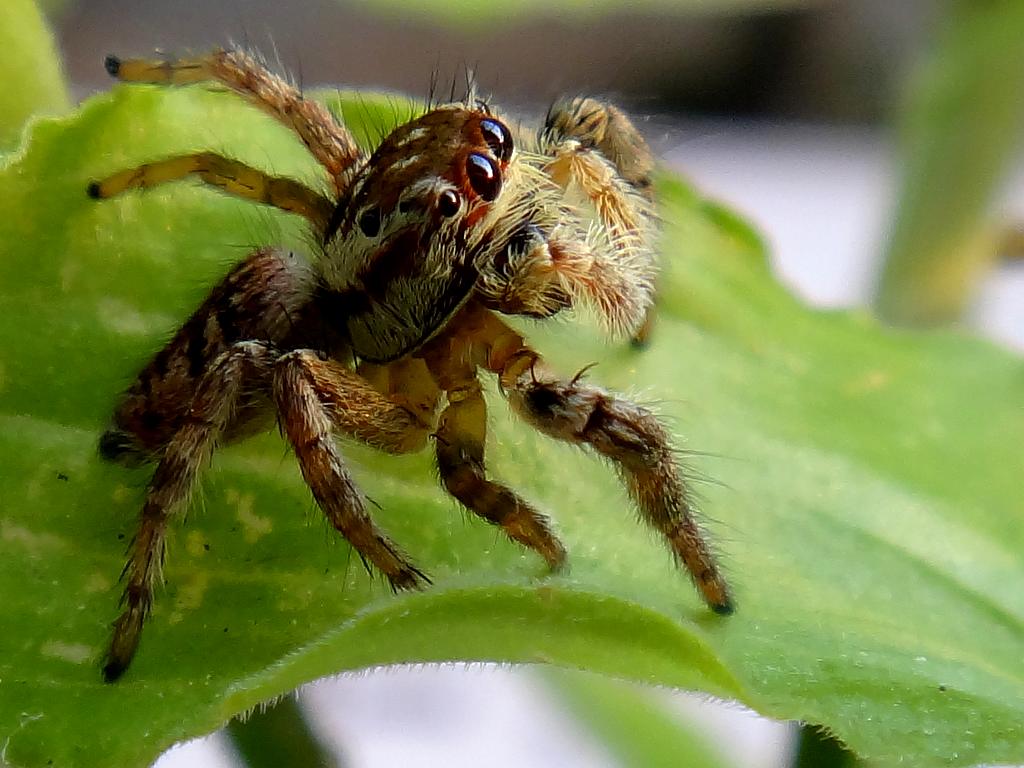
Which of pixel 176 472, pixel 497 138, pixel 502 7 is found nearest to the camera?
pixel 176 472

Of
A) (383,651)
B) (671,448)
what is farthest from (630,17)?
(383,651)

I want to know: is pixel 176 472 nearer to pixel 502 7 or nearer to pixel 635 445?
pixel 635 445

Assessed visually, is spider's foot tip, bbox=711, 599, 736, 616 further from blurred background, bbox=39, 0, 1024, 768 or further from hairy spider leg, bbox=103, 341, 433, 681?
blurred background, bbox=39, 0, 1024, 768

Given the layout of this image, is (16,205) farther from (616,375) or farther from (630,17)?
(630,17)

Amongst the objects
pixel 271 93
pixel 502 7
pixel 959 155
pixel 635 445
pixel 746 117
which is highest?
pixel 746 117

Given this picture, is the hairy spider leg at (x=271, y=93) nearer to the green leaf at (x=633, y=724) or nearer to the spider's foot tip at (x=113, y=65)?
the spider's foot tip at (x=113, y=65)

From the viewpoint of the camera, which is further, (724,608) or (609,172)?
(609,172)

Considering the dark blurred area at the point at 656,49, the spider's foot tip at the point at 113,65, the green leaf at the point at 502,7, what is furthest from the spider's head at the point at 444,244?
the dark blurred area at the point at 656,49

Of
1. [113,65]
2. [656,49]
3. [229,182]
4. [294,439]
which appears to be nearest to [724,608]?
[294,439]
